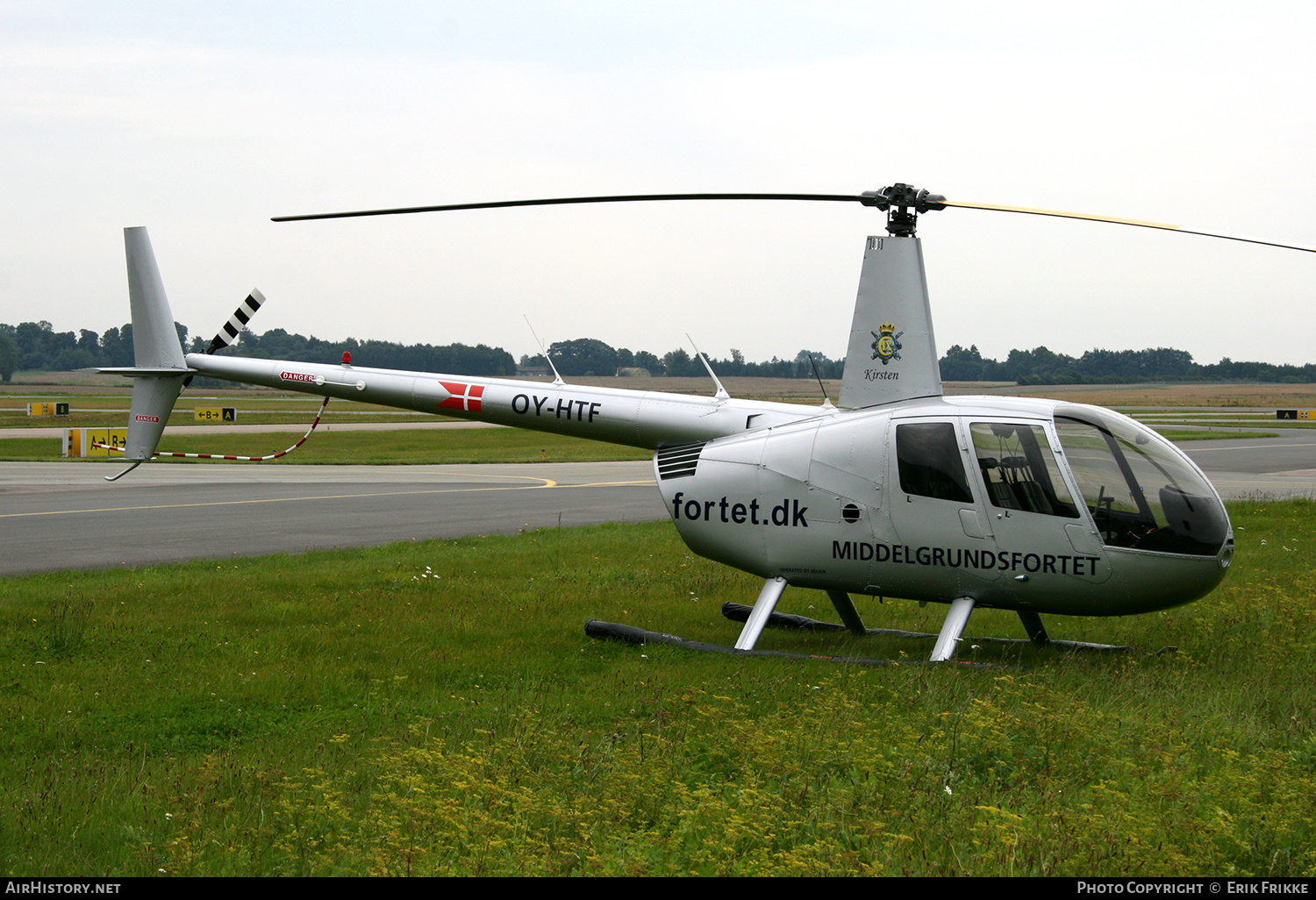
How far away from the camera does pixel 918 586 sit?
29.8 feet

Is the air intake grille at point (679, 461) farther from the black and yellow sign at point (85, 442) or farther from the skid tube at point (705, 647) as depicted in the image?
the black and yellow sign at point (85, 442)

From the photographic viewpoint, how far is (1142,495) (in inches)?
331

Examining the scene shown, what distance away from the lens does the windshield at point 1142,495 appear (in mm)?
8367

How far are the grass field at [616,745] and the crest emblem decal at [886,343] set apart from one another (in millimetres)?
2820

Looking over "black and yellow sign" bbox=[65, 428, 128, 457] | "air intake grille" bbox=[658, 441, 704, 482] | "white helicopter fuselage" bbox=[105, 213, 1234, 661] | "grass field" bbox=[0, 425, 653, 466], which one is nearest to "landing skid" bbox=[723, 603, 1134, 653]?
"white helicopter fuselage" bbox=[105, 213, 1234, 661]

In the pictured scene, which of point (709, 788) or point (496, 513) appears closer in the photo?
point (709, 788)

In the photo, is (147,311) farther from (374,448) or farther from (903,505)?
(374,448)

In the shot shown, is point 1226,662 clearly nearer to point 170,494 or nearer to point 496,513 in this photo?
point 496,513

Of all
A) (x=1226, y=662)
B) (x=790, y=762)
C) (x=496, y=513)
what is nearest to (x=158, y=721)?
(x=790, y=762)

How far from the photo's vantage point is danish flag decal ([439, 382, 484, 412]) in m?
11.8

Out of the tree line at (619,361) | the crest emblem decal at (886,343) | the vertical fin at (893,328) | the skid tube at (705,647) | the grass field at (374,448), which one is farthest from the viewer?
the tree line at (619,361)

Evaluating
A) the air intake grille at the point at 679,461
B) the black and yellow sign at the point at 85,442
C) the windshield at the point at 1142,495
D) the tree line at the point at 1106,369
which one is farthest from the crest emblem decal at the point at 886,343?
the tree line at the point at 1106,369
